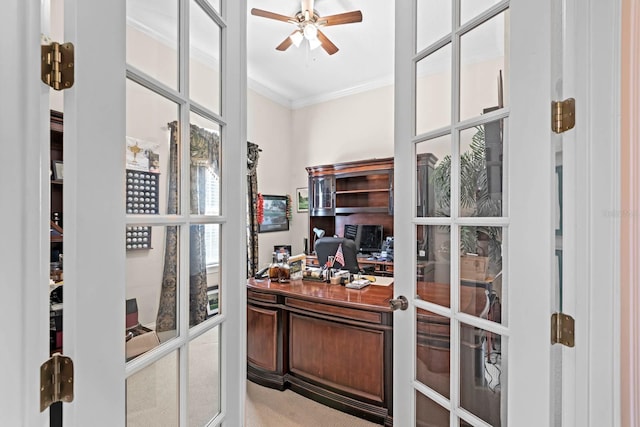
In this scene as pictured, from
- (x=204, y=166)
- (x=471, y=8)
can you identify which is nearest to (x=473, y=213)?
(x=471, y=8)

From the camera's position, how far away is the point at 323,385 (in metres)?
2.29

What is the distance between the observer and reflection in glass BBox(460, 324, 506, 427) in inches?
40.3

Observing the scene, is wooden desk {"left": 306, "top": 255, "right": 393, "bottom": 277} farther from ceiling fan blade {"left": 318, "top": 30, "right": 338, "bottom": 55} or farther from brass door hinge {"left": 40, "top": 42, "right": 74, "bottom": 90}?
brass door hinge {"left": 40, "top": 42, "right": 74, "bottom": 90}

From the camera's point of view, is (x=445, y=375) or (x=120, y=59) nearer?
(x=120, y=59)

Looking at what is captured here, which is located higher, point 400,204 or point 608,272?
point 400,204

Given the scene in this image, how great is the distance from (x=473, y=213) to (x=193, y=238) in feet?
3.09

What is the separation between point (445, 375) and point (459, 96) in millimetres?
1030

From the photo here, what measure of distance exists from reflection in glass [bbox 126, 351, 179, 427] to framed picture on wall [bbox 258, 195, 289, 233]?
159 inches

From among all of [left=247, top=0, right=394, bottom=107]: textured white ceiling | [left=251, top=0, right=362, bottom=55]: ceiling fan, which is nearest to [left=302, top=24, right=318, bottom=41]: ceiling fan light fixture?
[left=251, top=0, right=362, bottom=55]: ceiling fan

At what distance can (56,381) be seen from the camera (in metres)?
0.61

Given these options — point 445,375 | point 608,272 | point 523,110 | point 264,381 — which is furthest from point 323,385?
point 523,110

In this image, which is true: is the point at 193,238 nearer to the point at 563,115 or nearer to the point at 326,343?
the point at 563,115

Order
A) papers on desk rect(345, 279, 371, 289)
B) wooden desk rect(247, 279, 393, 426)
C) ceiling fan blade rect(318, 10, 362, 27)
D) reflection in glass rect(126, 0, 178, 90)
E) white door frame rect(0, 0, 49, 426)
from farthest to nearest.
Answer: ceiling fan blade rect(318, 10, 362, 27) < papers on desk rect(345, 279, 371, 289) < wooden desk rect(247, 279, 393, 426) < reflection in glass rect(126, 0, 178, 90) < white door frame rect(0, 0, 49, 426)

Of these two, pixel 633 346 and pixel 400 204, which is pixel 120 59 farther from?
pixel 633 346
